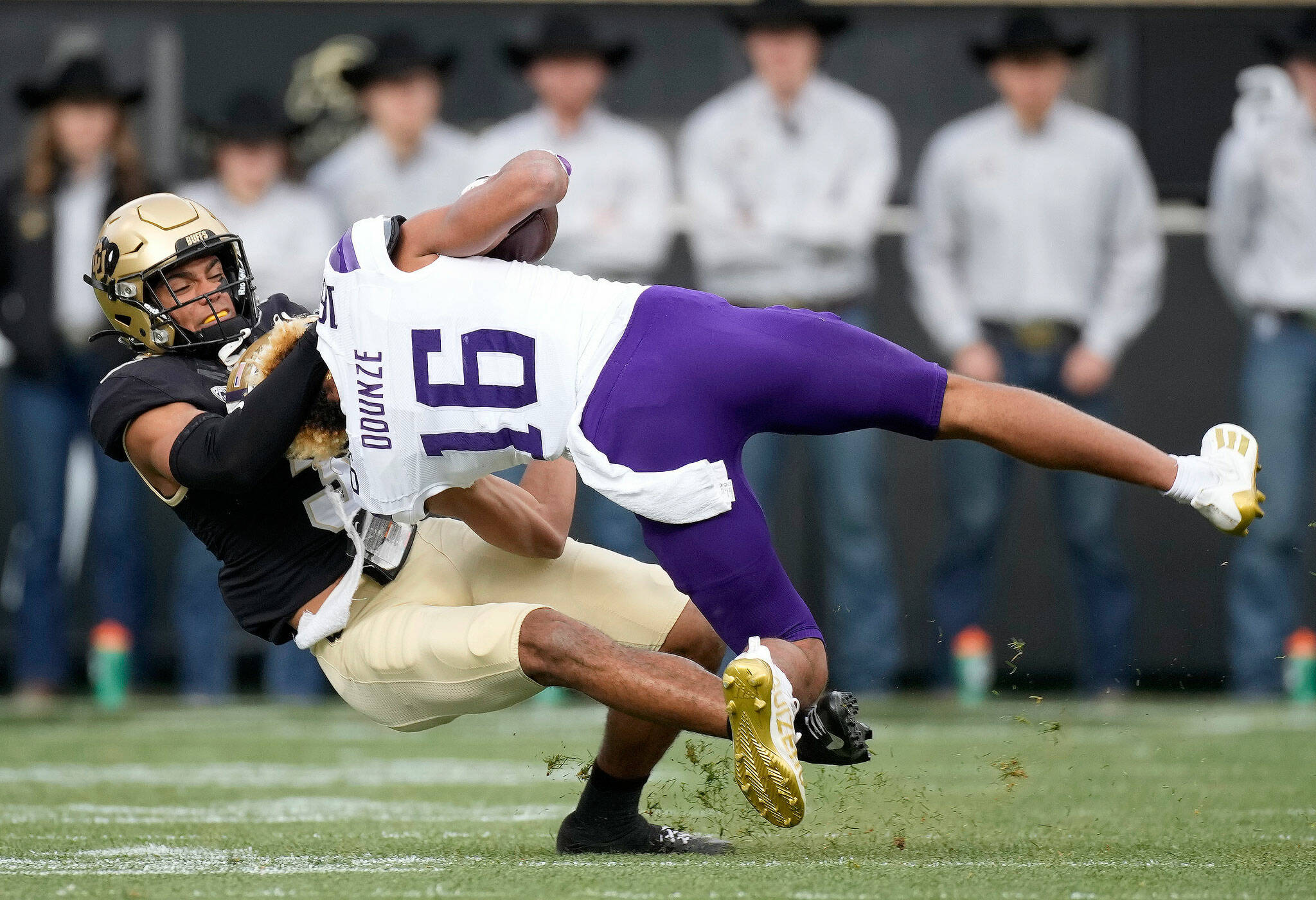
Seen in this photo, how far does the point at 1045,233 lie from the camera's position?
8461mm

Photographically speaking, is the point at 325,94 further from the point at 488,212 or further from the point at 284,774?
the point at 488,212

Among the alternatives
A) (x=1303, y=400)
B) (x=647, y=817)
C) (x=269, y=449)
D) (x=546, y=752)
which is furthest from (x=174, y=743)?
(x=1303, y=400)

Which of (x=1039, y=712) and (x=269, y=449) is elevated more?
(x=269, y=449)

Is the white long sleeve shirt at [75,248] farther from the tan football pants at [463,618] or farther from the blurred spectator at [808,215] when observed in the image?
the tan football pants at [463,618]

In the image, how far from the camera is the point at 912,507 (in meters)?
9.11

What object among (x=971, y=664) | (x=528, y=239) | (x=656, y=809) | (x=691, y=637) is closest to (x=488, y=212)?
(x=528, y=239)

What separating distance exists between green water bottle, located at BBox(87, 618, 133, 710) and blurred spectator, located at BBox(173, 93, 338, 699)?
→ 0.87ft

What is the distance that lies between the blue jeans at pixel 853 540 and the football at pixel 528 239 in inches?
148

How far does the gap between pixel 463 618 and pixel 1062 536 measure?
4525 millimetres

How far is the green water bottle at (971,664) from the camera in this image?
8258 millimetres

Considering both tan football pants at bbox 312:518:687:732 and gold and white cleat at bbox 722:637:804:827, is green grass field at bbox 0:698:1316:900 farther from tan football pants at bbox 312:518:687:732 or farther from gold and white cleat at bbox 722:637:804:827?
tan football pants at bbox 312:518:687:732

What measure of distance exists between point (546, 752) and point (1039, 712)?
2295 mm

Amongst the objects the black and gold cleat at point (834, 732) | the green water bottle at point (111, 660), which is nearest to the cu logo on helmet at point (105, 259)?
the black and gold cleat at point (834, 732)

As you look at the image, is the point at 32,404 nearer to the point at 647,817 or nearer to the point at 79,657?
the point at 79,657
